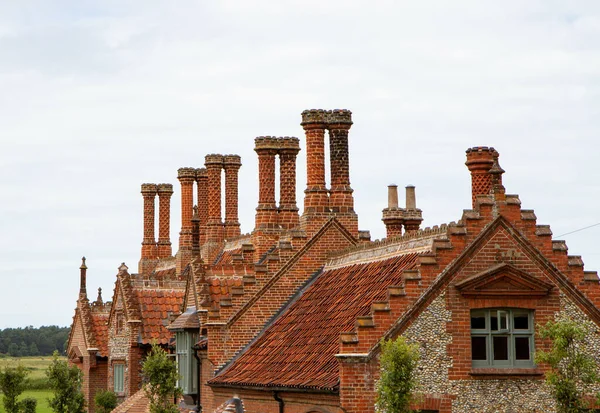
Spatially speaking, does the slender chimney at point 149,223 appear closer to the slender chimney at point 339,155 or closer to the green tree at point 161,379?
the green tree at point 161,379

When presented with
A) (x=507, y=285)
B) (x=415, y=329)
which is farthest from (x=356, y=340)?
(x=507, y=285)

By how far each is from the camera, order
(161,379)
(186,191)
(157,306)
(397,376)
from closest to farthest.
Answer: (397,376)
(161,379)
(157,306)
(186,191)

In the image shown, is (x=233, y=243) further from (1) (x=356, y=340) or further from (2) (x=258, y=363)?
(1) (x=356, y=340)

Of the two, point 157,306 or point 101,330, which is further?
point 101,330

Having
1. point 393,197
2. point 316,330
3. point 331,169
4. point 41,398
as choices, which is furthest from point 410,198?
point 41,398

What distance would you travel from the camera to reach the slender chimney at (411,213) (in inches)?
1912

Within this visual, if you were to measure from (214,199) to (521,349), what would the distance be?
2857 cm

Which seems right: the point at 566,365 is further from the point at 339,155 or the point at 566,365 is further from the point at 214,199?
the point at 214,199

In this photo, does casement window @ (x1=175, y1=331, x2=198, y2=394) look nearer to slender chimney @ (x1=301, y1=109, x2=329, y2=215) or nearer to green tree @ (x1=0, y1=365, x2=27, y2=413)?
slender chimney @ (x1=301, y1=109, x2=329, y2=215)

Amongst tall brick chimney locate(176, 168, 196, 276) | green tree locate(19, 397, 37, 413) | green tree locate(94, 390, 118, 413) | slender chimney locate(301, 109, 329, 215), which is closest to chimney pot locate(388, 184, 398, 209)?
slender chimney locate(301, 109, 329, 215)

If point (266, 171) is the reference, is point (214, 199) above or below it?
above

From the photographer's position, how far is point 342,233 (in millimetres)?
40125

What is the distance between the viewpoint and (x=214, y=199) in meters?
57.9

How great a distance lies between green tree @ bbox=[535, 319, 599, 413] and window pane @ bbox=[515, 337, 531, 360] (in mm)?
1158
